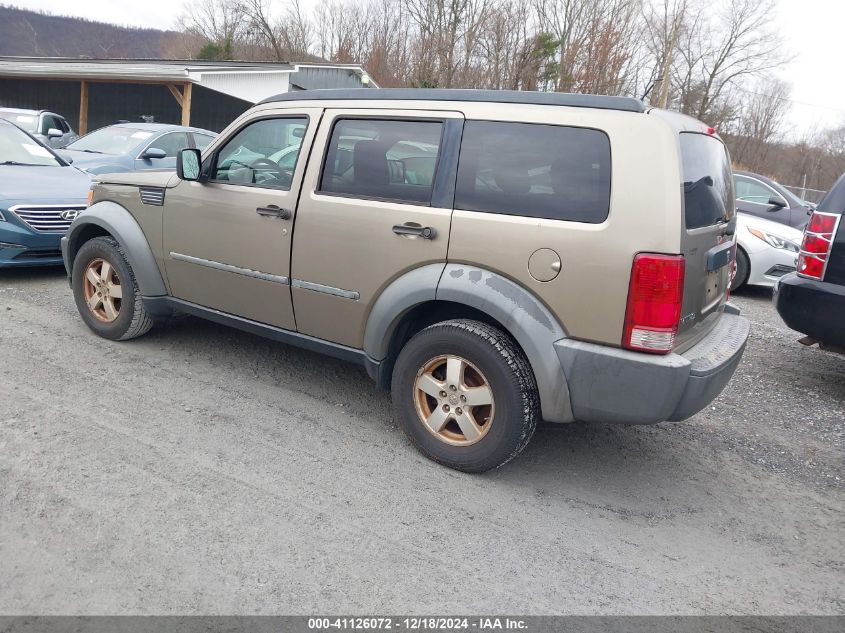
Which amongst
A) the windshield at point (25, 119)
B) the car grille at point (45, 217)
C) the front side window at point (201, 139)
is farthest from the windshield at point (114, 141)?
the windshield at point (25, 119)

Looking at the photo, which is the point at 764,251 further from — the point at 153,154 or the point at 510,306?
the point at 153,154

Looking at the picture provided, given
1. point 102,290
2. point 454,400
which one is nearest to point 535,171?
point 454,400

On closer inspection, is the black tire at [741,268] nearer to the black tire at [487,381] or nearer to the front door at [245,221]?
the black tire at [487,381]

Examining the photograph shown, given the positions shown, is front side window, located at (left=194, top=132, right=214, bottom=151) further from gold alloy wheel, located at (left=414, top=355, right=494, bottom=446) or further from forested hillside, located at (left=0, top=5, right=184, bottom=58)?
forested hillside, located at (left=0, top=5, right=184, bottom=58)

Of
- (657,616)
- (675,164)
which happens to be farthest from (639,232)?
(657,616)

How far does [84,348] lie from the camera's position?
200 inches

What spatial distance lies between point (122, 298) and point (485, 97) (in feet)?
10.1

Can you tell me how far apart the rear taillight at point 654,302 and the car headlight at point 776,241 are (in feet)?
21.3

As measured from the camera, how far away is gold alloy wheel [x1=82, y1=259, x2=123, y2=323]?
514cm

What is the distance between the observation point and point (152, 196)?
4824mm

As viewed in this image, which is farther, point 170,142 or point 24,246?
point 170,142

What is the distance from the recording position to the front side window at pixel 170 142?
420 inches

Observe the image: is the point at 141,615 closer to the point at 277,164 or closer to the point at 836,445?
the point at 277,164

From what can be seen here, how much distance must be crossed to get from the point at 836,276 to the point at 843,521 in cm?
198
